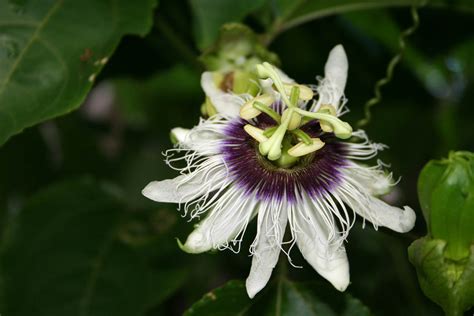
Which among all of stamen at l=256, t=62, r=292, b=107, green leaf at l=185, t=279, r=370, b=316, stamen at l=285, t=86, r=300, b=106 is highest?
stamen at l=256, t=62, r=292, b=107

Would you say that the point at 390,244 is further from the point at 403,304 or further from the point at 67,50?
the point at 67,50

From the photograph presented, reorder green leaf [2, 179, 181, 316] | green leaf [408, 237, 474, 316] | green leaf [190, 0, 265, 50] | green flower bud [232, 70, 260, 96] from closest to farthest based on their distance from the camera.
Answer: green leaf [408, 237, 474, 316] → green flower bud [232, 70, 260, 96] → green leaf [190, 0, 265, 50] → green leaf [2, 179, 181, 316]

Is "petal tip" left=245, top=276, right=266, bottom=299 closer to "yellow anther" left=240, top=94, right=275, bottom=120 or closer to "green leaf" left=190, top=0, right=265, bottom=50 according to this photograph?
"yellow anther" left=240, top=94, right=275, bottom=120

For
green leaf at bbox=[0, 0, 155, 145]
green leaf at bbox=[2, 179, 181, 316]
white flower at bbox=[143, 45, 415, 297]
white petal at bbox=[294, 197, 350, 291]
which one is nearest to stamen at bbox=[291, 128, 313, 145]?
white flower at bbox=[143, 45, 415, 297]

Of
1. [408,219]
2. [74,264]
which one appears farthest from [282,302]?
[74,264]

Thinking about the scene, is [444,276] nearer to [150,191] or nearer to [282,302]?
[282,302]

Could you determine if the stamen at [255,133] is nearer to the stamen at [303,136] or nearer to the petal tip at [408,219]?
the stamen at [303,136]

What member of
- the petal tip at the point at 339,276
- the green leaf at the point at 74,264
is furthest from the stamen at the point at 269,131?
the green leaf at the point at 74,264
